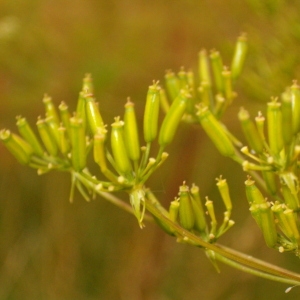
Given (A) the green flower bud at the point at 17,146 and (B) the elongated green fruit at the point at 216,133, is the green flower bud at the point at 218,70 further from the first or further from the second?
(A) the green flower bud at the point at 17,146

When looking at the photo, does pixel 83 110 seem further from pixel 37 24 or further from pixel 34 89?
pixel 37 24

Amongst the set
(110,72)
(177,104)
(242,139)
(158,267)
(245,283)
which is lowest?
(245,283)

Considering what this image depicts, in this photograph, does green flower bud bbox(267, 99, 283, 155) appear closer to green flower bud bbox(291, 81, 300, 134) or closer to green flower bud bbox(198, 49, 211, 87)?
green flower bud bbox(291, 81, 300, 134)

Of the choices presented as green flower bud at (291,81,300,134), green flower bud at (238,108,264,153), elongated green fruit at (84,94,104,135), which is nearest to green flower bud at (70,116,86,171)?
elongated green fruit at (84,94,104,135)

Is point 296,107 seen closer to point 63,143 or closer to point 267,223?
point 267,223

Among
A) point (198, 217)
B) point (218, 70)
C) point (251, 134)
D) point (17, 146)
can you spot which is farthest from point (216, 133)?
point (17, 146)

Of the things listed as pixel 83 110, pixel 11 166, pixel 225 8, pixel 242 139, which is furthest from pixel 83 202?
pixel 83 110
